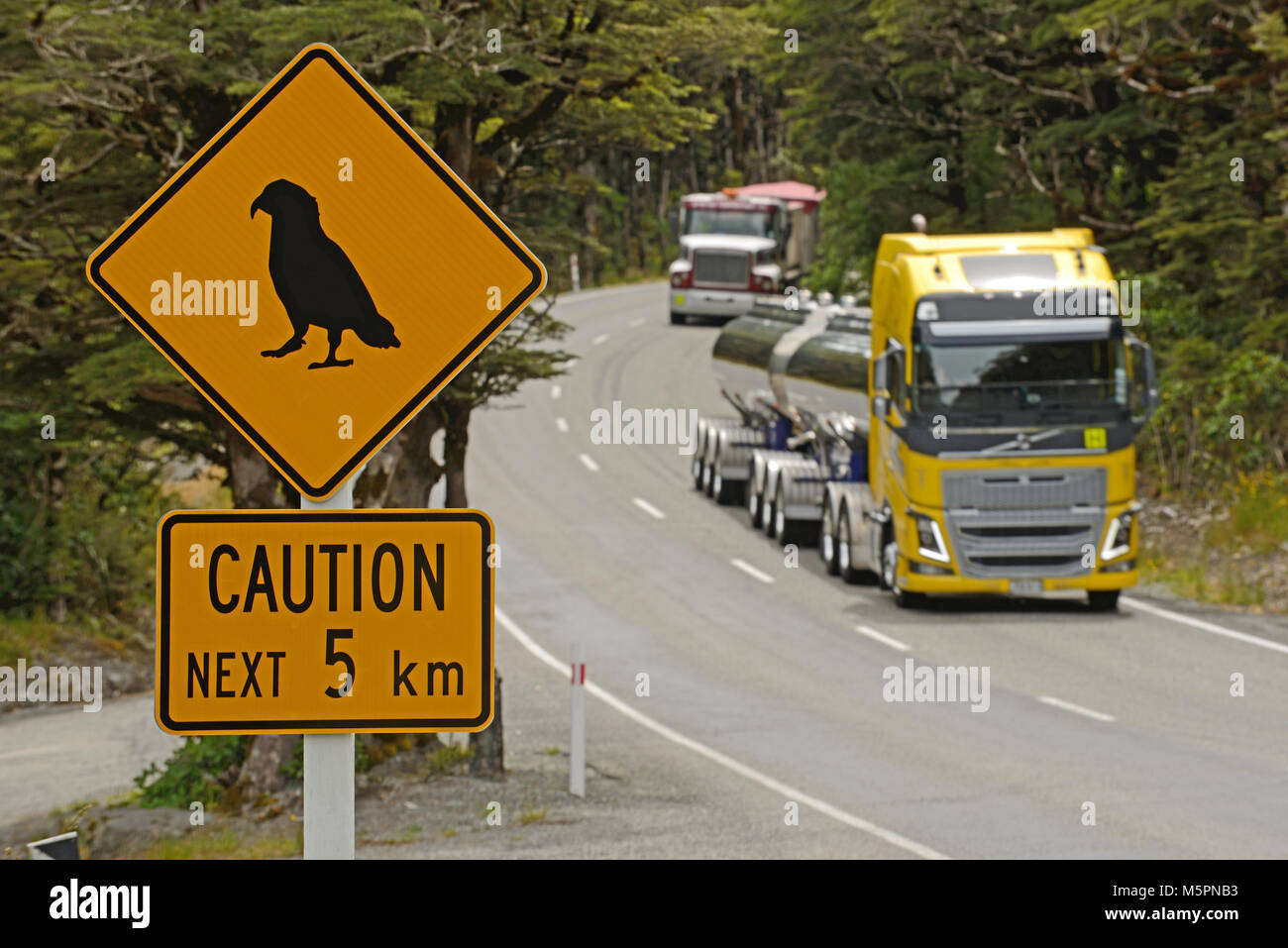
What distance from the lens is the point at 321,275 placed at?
4.12 metres

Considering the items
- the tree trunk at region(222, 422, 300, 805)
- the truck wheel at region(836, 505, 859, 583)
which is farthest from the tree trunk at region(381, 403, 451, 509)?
the truck wheel at region(836, 505, 859, 583)

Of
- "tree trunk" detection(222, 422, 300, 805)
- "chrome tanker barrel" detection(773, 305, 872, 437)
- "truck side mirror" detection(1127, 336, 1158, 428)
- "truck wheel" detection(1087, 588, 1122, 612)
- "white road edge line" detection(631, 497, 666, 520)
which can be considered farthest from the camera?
"white road edge line" detection(631, 497, 666, 520)

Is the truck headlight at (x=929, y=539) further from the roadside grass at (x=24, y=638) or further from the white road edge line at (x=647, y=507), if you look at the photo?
the roadside grass at (x=24, y=638)

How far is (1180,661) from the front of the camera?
20328 millimetres

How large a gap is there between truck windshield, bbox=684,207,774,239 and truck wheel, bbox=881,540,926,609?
29.8 metres

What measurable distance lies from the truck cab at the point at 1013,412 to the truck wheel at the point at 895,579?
83 centimetres

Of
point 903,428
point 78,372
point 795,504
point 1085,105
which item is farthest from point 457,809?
point 1085,105

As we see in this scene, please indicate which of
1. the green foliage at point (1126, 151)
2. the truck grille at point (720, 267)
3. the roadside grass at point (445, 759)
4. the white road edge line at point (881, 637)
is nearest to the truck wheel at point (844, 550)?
the white road edge line at point (881, 637)

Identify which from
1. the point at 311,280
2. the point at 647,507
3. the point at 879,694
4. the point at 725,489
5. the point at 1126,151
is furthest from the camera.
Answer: the point at 1126,151

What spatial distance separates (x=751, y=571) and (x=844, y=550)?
1.91 metres

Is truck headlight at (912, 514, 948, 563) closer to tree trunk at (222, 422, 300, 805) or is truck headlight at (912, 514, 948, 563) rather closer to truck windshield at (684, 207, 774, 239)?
tree trunk at (222, 422, 300, 805)

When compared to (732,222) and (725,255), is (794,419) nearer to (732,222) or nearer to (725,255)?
(725,255)

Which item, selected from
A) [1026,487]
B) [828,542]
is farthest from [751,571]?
[1026,487]

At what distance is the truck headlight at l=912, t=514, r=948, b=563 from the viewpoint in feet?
72.5
